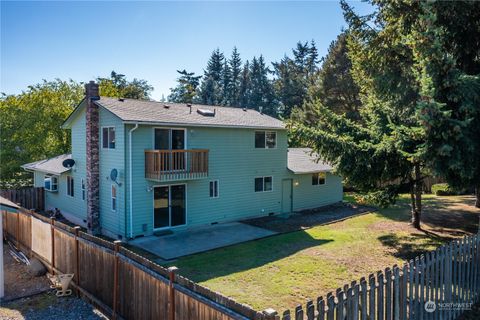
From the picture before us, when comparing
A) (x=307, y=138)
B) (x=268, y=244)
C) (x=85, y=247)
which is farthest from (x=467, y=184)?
(x=85, y=247)

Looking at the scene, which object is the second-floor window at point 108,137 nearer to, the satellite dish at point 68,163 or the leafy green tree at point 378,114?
the satellite dish at point 68,163

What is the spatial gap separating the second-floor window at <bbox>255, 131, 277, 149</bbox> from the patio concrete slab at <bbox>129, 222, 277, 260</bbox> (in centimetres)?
510

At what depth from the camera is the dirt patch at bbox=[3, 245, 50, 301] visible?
8.23 meters

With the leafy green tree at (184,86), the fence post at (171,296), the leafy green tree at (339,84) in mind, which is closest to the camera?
the fence post at (171,296)

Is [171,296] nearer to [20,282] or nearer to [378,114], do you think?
[20,282]

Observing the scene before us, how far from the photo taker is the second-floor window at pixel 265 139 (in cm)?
1921

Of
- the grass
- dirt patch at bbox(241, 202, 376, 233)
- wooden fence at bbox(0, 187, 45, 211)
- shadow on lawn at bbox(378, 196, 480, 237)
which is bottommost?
dirt patch at bbox(241, 202, 376, 233)

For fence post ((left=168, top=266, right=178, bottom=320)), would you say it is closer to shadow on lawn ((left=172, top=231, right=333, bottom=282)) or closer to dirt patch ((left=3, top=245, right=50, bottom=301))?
shadow on lawn ((left=172, top=231, right=333, bottom=282))

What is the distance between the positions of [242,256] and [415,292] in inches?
274

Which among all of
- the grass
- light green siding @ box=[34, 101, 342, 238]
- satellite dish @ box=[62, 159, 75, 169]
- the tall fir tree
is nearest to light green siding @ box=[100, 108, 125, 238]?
light green siding @ box=[34, 101, 342, 238]

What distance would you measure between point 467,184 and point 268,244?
7296 millimetres

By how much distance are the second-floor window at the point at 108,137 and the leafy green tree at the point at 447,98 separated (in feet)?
41.8

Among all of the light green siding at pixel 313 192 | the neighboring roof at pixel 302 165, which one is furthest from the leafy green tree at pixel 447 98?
the light green siding at pixel 313 192

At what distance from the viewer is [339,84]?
33.6 meters
